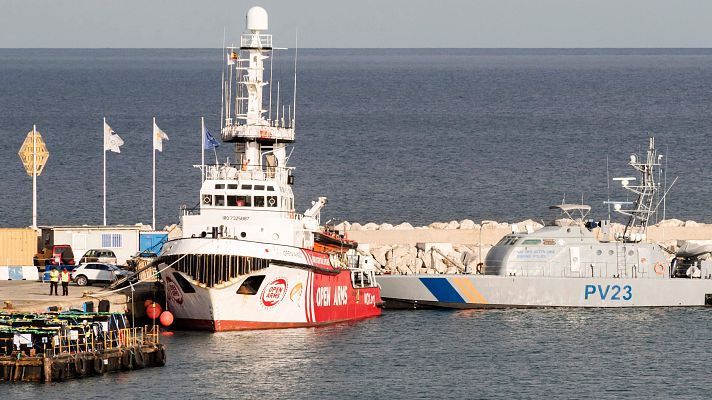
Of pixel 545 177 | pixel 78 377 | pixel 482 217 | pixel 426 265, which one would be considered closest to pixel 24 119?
pixel 545 177

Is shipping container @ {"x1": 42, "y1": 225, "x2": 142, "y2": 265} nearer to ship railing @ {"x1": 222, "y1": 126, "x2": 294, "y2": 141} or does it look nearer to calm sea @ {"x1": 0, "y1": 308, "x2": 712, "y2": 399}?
ship railing @ {"x1": 222, "y1": 126, "x2": 294, "y2": 141}

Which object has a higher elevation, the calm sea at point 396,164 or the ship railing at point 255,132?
the calm sea at point 396,164

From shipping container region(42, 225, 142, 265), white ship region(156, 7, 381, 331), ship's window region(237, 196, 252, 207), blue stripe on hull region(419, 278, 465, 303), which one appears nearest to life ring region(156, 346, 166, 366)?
white ship region(156, 7, 381, 331)

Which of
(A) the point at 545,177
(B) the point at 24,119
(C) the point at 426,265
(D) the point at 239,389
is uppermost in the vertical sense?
(B) the point at 24,119

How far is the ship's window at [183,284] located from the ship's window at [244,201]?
417cm

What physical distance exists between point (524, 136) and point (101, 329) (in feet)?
405

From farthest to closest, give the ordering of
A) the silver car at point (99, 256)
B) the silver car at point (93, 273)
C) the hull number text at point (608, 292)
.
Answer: the silver car at point (99, 256) → the hull number text at point (608, 292) → the silver car at point (93, 273)

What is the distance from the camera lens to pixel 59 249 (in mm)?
70750

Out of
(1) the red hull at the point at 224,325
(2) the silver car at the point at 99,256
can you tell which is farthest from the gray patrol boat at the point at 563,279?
(2) the silver car at the point at 99,256

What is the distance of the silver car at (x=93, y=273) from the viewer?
66250 mm

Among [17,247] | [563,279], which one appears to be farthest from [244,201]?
[563,279]

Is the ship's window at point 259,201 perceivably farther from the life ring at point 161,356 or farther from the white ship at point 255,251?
the life ring at point 161,356

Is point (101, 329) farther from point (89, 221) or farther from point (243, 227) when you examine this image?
point (89, 221)

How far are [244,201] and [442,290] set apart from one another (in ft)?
41.0
